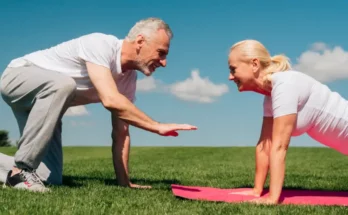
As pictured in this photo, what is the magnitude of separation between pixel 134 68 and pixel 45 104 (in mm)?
999

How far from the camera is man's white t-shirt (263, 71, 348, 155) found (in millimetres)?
4438

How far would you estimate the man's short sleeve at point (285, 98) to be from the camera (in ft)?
14.5

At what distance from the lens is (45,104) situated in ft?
16.3

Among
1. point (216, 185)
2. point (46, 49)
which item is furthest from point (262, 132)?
point (46, 49)

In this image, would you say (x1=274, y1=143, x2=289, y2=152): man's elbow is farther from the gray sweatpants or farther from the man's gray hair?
the gray sweatpants

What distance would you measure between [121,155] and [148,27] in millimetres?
1678

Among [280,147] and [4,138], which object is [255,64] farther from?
[4,138]

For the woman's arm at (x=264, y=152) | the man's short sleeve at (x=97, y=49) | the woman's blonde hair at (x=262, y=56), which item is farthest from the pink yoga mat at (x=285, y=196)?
the man's short sleeve at (x=97, y=49)

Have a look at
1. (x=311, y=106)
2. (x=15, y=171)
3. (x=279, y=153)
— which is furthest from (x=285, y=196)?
(x=15, y=171)

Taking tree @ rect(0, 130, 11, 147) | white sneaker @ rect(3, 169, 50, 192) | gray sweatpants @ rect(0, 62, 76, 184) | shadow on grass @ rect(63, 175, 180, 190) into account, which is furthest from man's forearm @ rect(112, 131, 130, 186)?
tree @ rect(0, 130, 11, 147)

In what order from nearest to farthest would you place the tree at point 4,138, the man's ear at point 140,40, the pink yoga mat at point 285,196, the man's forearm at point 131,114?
the man's forearm at point 131,114 → the pink yoga mat at point 285,196 → the man's ear at point 140,40 → the tree at point 4,138

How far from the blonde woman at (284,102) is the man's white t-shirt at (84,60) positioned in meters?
1.21

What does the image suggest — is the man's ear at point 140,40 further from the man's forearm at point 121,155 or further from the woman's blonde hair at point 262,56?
the man's forearm at point 121,155

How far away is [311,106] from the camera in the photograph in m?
4.69
